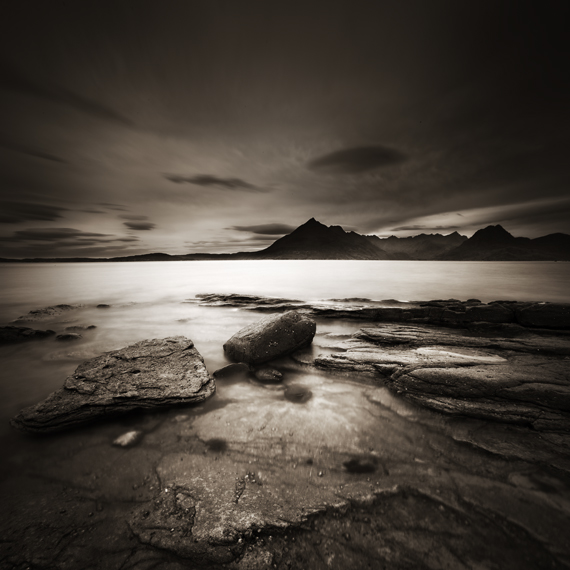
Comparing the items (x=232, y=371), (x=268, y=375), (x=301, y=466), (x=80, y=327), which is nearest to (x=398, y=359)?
(x=268, y=375)

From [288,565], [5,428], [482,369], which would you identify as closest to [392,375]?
[482,369]

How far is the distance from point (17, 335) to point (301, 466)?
11205 mm

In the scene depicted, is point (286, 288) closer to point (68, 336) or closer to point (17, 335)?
point (68, 336)

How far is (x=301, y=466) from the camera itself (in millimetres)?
3500

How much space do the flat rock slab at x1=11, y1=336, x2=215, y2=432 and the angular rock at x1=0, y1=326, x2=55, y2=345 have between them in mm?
5550

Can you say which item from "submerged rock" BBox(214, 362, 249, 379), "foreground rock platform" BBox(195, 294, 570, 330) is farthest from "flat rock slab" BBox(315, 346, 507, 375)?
"foreground rock platform" BBox(195, 294, 570, 330)

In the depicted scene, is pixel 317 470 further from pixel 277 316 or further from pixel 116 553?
pixel 277 316

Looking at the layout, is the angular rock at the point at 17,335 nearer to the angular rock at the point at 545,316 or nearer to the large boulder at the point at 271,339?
the large boulder at the point at 271,339

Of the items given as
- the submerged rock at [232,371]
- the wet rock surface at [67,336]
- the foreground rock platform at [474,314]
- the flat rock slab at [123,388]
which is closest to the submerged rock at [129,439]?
the flat rock slab at [123,388]

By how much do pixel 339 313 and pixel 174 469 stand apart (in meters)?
9.84

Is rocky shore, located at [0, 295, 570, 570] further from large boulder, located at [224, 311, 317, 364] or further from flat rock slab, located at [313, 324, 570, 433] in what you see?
large boulder, located at [224, 311, 317, 364]

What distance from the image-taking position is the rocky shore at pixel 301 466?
2488mm

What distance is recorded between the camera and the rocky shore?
249cm

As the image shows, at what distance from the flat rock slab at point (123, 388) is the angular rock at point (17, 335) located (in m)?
5.55
